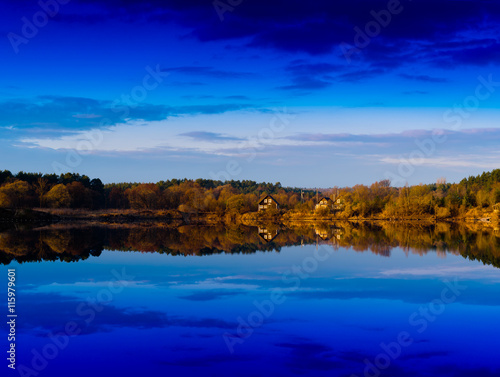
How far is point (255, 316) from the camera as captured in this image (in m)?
11.0

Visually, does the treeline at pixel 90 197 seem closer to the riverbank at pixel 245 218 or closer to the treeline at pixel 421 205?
the riverbank at pixel 245 218

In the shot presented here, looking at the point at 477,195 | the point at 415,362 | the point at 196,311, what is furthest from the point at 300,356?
the point at 477,195

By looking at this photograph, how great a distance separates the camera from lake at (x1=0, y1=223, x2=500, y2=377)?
7.93 m

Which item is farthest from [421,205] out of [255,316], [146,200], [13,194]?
[255,316]

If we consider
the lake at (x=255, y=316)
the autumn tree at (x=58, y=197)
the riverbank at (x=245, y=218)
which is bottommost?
the lake at (x=255, y=316)

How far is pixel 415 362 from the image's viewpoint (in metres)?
A: 7.98

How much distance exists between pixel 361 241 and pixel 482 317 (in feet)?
61.2

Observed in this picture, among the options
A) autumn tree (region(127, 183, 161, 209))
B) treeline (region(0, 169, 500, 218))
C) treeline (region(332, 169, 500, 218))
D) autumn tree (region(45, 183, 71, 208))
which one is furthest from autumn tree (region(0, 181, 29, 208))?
treeline (region(332, 169, 500, 218))

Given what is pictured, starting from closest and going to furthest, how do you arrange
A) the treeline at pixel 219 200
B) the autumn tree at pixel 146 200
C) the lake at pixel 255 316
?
1. the lake at pixel 255 316
2. the treeline at pixel 219 200
3. the autumn tree at pixel 146 200

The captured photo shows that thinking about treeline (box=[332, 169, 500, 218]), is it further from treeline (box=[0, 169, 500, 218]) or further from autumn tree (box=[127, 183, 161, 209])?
autumn tree (box=[127, 183, 161, 209])

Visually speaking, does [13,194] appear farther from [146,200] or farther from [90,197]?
[146,200]

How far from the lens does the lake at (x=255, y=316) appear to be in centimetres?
793

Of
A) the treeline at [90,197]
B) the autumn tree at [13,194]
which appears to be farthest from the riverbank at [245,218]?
the autumn tree at [13,194]

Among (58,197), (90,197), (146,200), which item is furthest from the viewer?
(146,200)
